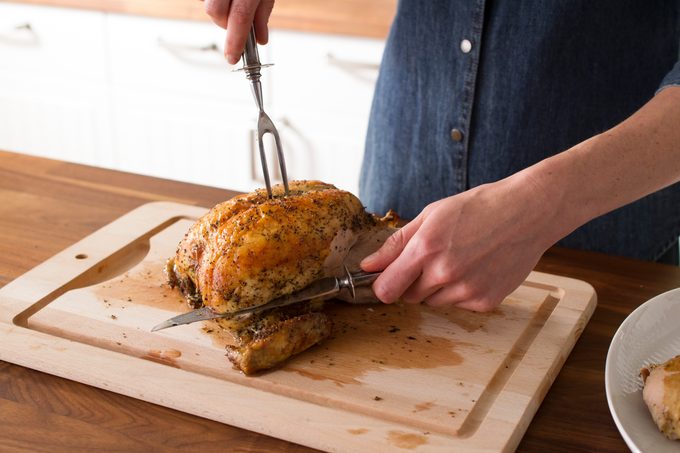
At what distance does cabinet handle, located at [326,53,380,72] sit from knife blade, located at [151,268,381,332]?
1610 millimetres

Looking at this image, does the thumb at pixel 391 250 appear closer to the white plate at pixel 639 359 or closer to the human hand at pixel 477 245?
the human hand at pixel 477 245

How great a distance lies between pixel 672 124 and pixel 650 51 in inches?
18.9

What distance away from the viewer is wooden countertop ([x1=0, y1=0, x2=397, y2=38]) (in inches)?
114

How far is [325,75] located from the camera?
305cm

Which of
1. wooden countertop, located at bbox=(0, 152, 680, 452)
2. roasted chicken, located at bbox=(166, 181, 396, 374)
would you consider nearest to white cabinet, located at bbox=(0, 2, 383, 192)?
wooden countertop, located at bbox=(0, 152, 680, 452)

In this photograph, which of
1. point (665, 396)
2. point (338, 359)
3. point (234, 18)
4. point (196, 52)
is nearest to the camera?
point (665, 396)

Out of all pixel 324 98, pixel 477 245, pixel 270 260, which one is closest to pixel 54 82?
pixel 324 98

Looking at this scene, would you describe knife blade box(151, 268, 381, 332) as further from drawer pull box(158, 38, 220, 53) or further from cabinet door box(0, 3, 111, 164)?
cabinet door box(0, 3, 111, 164)

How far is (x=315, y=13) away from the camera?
9.86 ft

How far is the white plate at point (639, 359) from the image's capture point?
1132 millimetres

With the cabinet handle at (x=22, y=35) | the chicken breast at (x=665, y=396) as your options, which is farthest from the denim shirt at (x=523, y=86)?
the cabinet handle at (x=22, y=35)

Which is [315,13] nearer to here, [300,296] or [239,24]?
[239,24]

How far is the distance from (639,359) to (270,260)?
0.58 m

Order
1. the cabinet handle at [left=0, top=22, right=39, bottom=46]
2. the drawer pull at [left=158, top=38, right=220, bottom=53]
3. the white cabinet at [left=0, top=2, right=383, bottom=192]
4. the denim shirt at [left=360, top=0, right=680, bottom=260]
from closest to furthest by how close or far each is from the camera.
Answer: the denim shirt at [left=360, top=0, right=680, bottom=260], the white cabinet at [left=0, top=2, right=383, bottom=192], the drawer pull at [left=158, top=38, right=220, bottom=53], the cabinet handle at [left=0, top=22, right=39, bottom=46]
